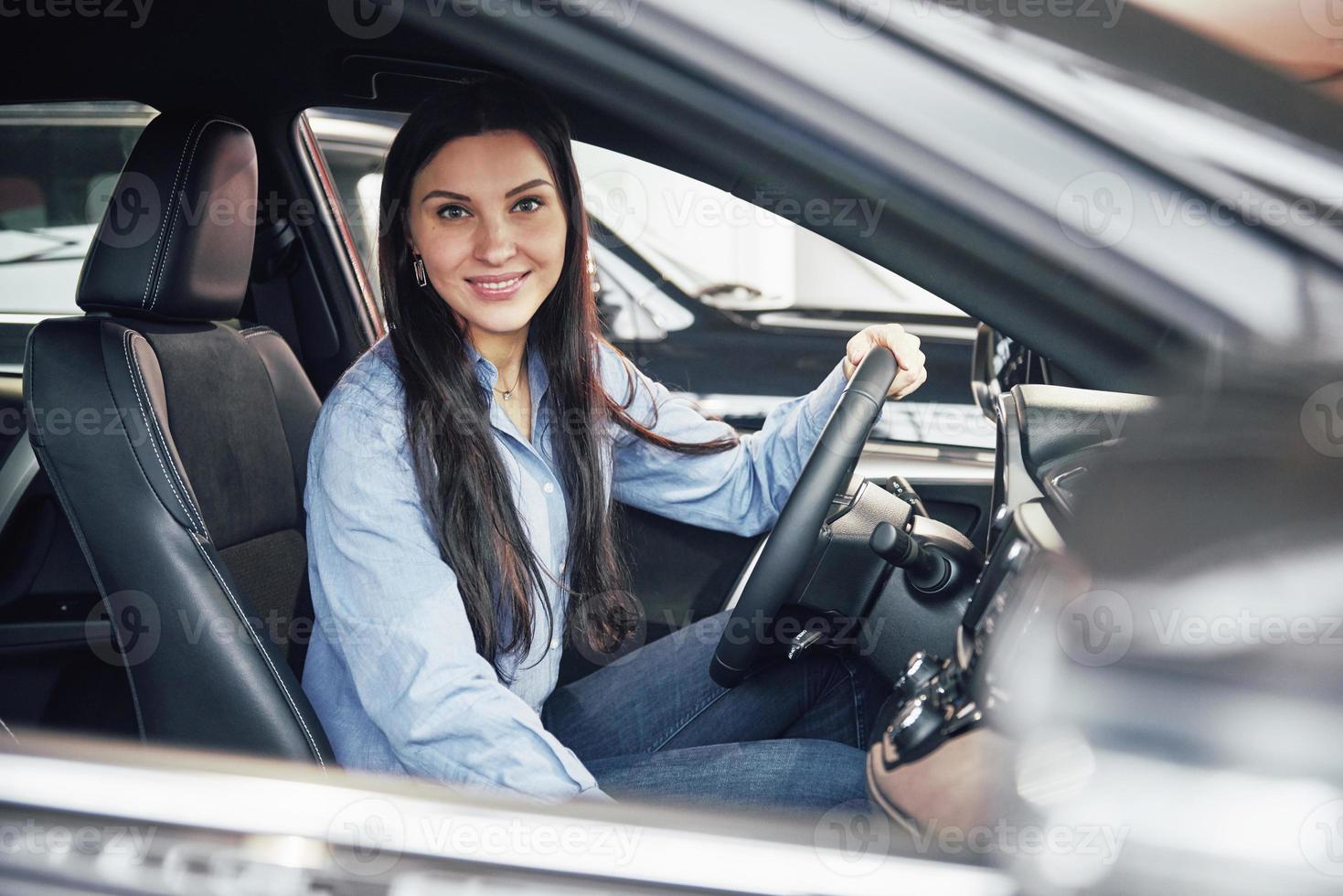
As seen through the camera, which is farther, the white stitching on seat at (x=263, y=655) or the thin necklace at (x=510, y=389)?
the thin necklace at (x=510, y=389)

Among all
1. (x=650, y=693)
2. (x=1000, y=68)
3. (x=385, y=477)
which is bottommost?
(x=650, y=693)

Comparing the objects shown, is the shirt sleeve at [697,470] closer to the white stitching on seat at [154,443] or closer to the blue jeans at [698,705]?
the blue jeans at [698,705]

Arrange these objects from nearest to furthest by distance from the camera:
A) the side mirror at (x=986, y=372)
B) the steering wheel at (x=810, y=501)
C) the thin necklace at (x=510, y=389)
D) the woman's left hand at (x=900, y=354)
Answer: the steering wheel at (x=810, y=501), the woman's left hand at (x=900, y=354), the thin necklace at (x=510, y=389), the side mirror at (x=986, y=372)

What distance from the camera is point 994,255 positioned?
0.77 meters

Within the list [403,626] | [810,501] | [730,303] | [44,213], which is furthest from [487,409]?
[730,303]

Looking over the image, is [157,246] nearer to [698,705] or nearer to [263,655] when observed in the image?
[263,655]

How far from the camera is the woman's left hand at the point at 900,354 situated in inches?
57.2

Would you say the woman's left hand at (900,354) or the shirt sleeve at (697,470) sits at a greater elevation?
the woman's left hand at (900,354)

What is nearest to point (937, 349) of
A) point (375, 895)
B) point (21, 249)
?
point (21, 249)

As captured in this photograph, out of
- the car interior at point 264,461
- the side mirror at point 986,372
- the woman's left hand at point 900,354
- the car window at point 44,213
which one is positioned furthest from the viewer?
the car window at point 44,213

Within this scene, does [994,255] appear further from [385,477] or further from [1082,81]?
[385,477]

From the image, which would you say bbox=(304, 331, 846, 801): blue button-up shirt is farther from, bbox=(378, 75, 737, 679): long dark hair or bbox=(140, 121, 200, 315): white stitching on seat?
bbox=(140, 121, 200, 315): white stitching on seat

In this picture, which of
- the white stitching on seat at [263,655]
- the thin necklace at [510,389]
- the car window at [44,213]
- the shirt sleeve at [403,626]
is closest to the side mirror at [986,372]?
the thin necklace at [510,389]

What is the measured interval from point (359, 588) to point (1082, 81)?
91 centimetres
